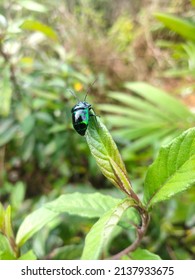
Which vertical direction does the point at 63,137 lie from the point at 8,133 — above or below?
below

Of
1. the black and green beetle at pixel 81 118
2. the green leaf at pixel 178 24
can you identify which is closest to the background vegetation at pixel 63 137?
the green leaf at pixel 178 24

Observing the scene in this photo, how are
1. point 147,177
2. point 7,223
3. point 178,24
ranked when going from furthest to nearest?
1. point 178,24
2. point 7,223
3. point 147,177

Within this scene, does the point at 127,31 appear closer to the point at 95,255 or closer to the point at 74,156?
the point at 74,156

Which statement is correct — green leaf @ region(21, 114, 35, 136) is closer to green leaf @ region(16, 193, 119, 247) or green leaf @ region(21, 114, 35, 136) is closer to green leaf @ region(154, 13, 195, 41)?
green leaf @ region(154, 13, 195, 41)

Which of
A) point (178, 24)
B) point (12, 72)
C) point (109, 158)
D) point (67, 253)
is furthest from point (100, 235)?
point (12, 72)

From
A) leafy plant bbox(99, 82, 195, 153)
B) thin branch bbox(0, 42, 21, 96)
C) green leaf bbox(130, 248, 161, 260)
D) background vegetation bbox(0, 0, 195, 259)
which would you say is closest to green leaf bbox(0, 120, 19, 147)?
background vegetation bbox(0, 0, 195, 259)

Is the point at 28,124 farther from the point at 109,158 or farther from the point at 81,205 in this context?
the point at 109,158

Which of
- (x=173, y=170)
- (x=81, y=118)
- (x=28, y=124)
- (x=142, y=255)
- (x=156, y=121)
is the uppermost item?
(x=28, y=124)
